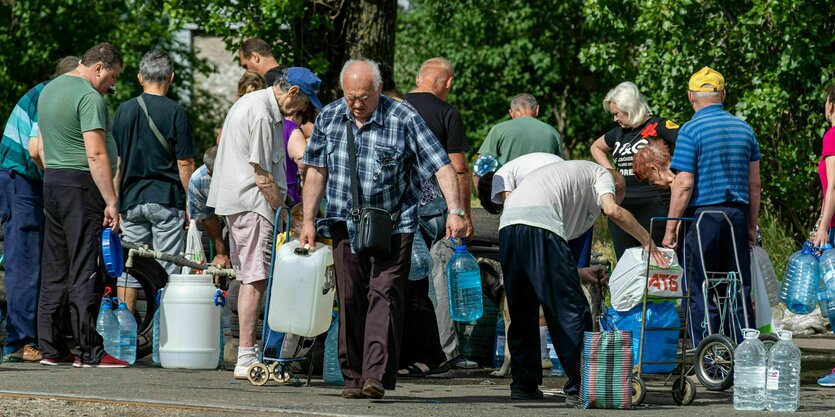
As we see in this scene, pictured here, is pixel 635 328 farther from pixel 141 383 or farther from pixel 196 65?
pixel 196 65

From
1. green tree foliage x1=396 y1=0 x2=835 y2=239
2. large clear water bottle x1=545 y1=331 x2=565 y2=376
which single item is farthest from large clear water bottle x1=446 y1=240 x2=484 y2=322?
green tree foliage x1=396 y1=0 x2=835 y2=239

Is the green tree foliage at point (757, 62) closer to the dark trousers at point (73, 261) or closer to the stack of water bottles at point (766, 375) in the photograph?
the stack of water bottles at point (766, 375)

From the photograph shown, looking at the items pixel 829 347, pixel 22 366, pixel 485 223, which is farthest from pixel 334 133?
pixel 829 347

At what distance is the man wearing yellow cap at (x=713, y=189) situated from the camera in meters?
8.73

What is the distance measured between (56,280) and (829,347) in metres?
6.37

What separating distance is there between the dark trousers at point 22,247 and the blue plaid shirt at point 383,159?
2731 millimetres

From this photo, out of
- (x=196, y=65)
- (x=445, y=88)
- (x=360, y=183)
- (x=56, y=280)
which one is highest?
(x=196, y=65)

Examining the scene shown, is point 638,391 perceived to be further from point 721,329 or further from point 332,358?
point 332,358

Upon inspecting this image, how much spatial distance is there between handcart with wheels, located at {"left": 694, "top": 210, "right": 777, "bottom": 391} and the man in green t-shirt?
151 inches

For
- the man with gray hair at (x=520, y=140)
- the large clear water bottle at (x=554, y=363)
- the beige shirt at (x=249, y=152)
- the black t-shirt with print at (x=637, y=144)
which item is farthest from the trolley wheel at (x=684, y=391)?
the man with gray hair at (x=520, y=140)

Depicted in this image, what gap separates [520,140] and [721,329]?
3140mm

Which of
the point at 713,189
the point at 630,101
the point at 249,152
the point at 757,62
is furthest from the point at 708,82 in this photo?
the point at 757,62

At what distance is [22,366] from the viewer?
9.30 m

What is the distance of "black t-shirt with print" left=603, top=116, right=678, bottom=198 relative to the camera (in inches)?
398
